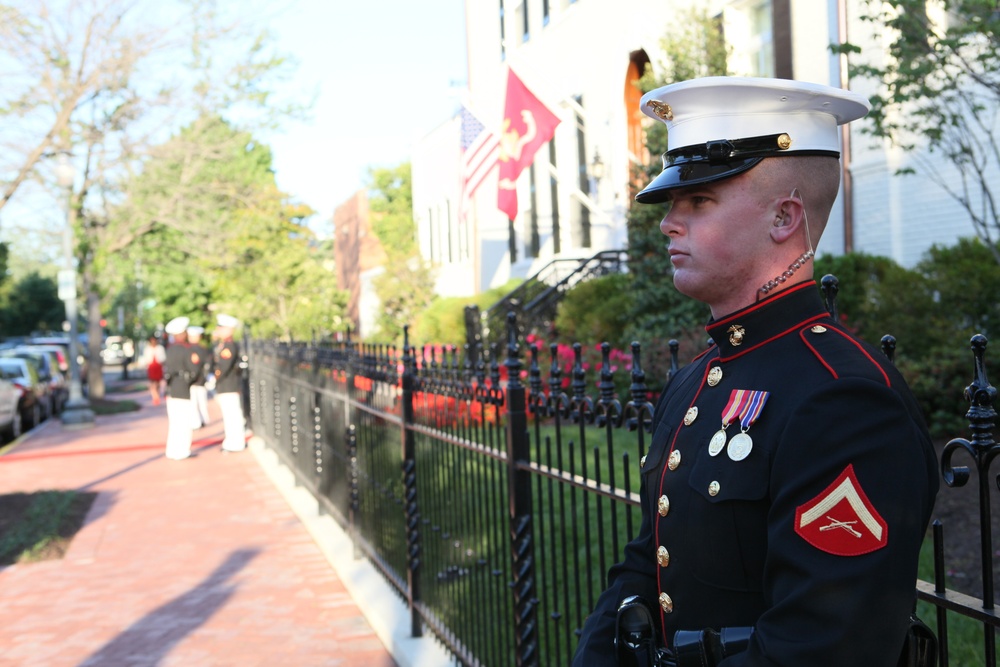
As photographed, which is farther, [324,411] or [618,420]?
[324,411]

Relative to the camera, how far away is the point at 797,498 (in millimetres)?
1670

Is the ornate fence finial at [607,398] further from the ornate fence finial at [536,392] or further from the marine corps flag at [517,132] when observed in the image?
the marine corps flag at [517,132]

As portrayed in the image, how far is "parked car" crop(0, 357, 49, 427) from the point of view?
2217cm

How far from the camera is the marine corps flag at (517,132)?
15.3m

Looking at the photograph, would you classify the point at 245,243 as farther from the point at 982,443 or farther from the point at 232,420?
the point at 982,443

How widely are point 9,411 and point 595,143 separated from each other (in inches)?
509

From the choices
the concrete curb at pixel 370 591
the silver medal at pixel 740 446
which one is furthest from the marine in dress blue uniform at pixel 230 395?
the silver medal at pixel 740 446

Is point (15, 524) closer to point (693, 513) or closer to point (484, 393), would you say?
point (484, 393)

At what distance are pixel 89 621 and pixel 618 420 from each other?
5.28 meters

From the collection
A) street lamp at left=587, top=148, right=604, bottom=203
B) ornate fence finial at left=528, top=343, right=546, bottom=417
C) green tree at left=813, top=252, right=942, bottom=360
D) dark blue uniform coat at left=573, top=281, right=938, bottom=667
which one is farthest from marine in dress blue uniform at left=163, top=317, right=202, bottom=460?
dark blue uniform coat at left=573, top=281, right=938, bottom=667

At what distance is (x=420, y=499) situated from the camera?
6.02m

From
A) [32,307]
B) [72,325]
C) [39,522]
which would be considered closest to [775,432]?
[39,522]

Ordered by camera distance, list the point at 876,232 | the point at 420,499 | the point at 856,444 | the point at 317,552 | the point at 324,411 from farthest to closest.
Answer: the point at 876,232 → the point at 324,411 → the point at 317,552 → the point at 420,499 → the point at 856,444

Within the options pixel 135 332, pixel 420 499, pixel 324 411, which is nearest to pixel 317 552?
pixel 324 411
